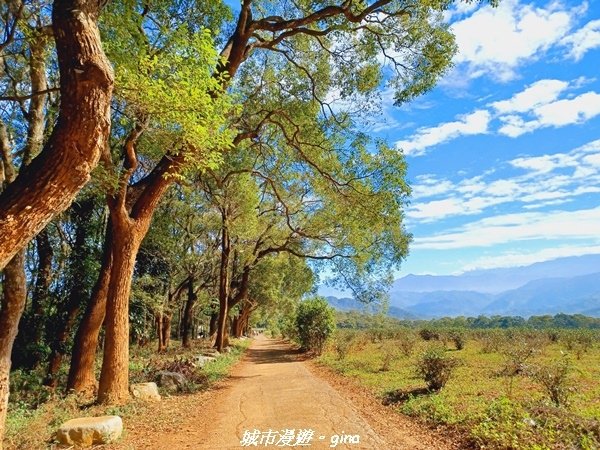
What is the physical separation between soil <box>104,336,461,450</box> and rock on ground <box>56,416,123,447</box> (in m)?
0.26

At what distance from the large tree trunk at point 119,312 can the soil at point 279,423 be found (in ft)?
3.15

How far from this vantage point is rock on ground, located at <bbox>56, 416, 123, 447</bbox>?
6.12m

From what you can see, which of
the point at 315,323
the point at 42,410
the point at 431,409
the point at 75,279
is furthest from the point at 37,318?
the point at 315,323

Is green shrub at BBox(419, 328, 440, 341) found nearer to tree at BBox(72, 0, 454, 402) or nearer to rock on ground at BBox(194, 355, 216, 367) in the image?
rock on ground at BBox(194, 355, 216, 367)

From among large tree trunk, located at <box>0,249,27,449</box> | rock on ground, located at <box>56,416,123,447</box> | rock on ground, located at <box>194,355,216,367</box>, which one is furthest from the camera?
rock on ground, located at <box>194,355,216,367</box>

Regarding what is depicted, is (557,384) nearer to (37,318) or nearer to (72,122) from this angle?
(72,122)

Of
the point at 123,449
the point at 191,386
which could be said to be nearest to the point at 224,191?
the point at 191,386

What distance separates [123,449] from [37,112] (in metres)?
7.19

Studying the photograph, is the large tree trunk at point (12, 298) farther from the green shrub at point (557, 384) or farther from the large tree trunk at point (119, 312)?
the green shrub at point (557, 384)

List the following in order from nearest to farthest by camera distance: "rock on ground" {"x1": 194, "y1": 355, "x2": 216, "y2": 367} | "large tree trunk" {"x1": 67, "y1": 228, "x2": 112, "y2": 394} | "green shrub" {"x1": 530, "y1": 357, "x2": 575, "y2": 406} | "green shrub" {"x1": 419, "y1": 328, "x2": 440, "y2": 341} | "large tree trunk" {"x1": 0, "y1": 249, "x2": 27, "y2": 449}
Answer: "large tree trunk" {"x1": 0, "y1": 249, "x2": 27, "y2": 449}
"green shrub" {"x1": 530, "y1": 357, "x2": 575, "y2": 406}
"large tree trunk" {"x1": 67, "y1": 228, "x2": 112, "y2": 394}
"rock on ground" {"x1": 194, "y1": 355, "x2": 216, "y2": 367}
"green shrub" {"x1": 419, "y1": 328, "x2": 440, "y2": 341}

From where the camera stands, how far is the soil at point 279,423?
6.41m

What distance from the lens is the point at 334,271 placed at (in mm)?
18750

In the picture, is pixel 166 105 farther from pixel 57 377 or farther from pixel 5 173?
pixel 57 377

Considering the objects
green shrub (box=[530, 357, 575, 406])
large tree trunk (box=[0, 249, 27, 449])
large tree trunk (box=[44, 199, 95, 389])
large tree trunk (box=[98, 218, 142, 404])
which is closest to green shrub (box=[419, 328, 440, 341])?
green shrub (box=[530, 357, 575, 406])
